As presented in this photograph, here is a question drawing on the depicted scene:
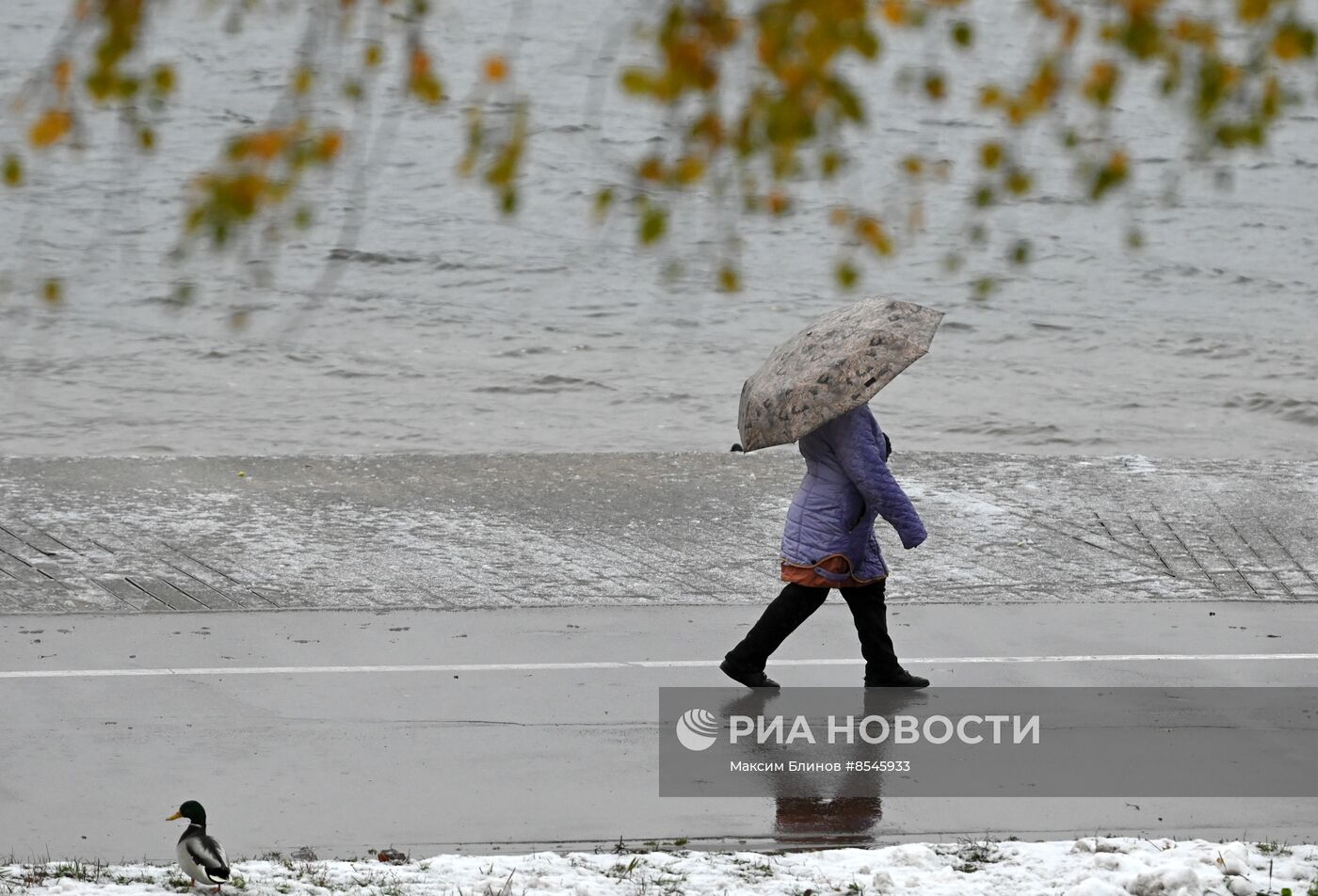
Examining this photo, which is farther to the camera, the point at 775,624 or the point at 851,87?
the point at 775,624

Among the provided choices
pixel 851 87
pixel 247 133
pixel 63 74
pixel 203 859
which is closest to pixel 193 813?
pixel 203 859

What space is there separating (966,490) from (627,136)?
87.7 ft

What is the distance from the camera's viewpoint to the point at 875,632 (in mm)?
8164

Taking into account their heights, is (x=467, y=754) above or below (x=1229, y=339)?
below

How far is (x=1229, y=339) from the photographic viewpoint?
24.9 m

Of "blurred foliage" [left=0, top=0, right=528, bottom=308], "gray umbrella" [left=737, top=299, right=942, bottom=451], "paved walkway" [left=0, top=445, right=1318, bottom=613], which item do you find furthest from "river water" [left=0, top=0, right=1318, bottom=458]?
"blurred foliage" [left=0, top=0, right=528, bottom=308]

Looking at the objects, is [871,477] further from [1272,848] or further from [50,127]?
[50,127]

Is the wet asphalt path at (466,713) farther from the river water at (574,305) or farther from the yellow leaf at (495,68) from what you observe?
the river water at (574,305)

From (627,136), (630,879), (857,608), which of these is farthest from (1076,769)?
(627,136)

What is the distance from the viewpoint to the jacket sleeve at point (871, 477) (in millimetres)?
7883

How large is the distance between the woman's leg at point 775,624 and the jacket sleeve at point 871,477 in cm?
45

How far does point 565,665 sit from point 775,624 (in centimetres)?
115

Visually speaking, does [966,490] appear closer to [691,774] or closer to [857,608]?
[857,608]

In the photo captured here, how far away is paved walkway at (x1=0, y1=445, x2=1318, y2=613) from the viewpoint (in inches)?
394
